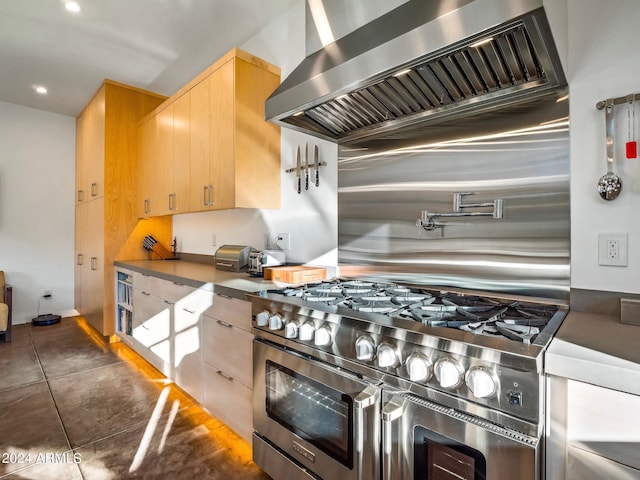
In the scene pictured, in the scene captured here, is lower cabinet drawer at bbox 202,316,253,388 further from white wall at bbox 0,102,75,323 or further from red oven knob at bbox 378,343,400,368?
white wall at bbox 0,102,75,323

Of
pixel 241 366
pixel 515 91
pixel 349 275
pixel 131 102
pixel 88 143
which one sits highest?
pixel 131 102

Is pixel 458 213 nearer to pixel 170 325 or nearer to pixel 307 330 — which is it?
pixel 307 330

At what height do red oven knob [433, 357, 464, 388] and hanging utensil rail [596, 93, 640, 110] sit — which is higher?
hanging utensil rail [596, 93, 640, 110]

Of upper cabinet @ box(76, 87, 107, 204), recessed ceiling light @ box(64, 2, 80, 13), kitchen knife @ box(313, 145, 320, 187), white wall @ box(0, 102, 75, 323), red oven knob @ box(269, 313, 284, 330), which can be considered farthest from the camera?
white wall @ box(0, 102, 75, 323)

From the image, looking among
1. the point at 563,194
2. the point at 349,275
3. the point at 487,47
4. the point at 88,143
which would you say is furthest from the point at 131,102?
the point at 563,194

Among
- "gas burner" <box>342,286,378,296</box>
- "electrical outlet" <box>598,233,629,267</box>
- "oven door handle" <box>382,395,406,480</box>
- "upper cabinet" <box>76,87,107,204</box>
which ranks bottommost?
"oven door handle" <box>382,395,406,480</box>

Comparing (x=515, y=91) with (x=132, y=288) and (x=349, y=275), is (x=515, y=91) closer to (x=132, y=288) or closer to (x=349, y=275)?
(x=349, y=275)

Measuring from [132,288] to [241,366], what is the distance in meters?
1.95

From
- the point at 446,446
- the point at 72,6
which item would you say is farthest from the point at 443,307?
the point at 72,6

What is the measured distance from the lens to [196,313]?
6.89ft

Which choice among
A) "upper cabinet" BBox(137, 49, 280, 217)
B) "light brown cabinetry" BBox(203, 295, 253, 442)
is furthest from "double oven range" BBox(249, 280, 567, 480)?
"upper cabinet" BBox(137, 49, 280, 217)

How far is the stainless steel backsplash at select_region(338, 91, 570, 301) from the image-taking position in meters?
1.32

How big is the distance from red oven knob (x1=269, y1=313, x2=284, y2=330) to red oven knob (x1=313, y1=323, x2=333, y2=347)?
254 millimetres

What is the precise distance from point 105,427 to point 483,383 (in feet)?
7.32
